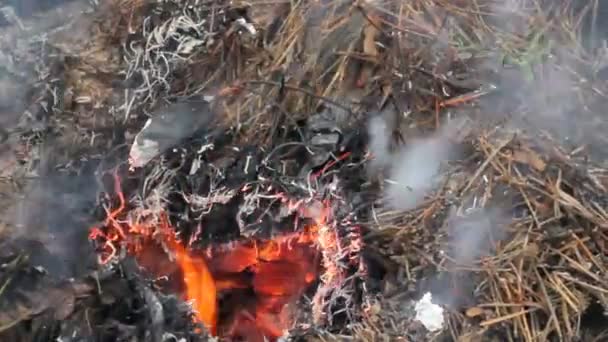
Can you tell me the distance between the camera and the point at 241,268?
1.82 meters

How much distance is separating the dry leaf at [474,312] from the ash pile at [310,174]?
0.04 ft

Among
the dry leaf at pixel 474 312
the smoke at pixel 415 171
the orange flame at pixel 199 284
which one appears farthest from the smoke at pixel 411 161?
the orange flame at pixel 199 284

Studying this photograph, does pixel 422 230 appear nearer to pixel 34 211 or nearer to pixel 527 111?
pixel 527 111

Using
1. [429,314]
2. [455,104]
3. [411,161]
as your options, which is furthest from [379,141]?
[429,314]

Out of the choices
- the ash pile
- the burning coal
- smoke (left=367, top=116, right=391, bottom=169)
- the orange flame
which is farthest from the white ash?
the orange flame

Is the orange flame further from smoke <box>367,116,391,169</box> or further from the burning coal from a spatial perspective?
smoke <box>367,116,391,169</box>

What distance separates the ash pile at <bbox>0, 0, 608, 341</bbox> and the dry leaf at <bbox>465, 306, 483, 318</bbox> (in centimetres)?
1

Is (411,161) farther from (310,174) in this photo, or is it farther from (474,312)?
(474,312)

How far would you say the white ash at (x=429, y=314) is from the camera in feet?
5.31

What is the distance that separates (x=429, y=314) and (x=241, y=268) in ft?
1.38

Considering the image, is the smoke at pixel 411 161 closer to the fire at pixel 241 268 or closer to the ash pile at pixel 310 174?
the ash pile at pixel 310 174

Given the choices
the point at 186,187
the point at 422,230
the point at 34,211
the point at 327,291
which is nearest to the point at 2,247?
the point at 34,211

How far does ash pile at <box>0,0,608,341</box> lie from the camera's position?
165 centimetres

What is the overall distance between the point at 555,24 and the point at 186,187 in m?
0.88
